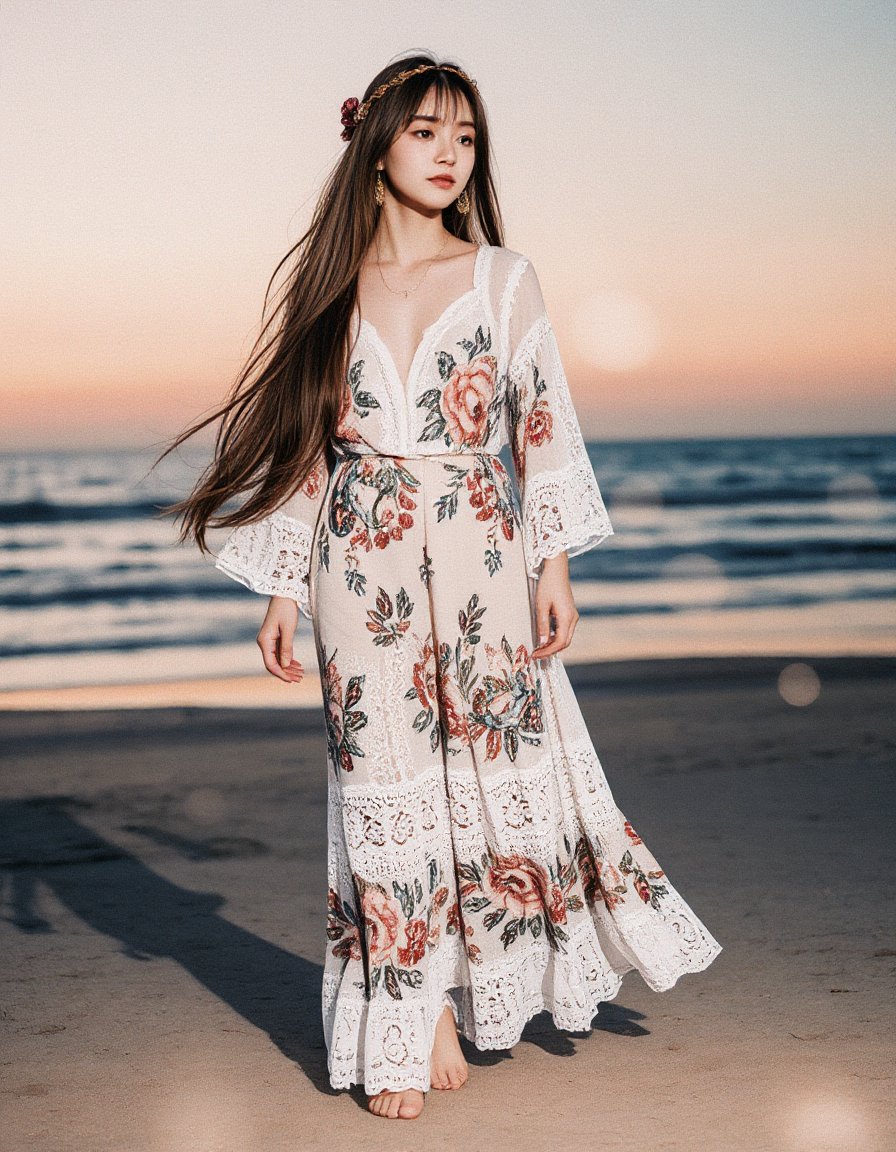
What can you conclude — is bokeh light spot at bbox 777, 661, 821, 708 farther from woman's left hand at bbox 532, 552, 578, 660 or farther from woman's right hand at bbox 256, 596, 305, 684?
woman's right hand at bbox 256, 596, 305, 684

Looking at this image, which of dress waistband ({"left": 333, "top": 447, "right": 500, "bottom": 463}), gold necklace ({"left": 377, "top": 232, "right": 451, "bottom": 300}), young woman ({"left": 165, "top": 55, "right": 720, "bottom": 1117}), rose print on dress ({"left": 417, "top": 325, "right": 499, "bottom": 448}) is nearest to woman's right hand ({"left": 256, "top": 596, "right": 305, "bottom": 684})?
young woman ({"left": 165, "top": 55, "right": 720, "bottom": 1117})

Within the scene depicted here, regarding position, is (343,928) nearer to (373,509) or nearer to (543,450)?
(373,509)

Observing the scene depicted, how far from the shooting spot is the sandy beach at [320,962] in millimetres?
2812

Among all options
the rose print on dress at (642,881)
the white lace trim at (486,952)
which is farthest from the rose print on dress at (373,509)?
the rose print on dress at (642,881)

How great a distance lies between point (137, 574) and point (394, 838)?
14.5 metres

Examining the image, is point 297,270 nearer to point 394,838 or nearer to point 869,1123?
point 394,838

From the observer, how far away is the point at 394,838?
289 cm

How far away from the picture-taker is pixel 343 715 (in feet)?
9.57

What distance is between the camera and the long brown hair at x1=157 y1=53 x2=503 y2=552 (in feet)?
9.73

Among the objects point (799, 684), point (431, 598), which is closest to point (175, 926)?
point (431, 598)

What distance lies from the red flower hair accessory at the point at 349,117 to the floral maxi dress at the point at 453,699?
41cm

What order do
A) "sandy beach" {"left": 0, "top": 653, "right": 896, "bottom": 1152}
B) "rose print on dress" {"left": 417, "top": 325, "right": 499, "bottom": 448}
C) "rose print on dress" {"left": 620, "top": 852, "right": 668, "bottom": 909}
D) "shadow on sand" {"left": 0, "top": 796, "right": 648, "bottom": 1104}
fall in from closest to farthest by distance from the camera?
"sandy beach" {"left": 0, "top": 653, "right": 896, "bottom": 1152}, "rose print on dress" {"left": 417, "top": 325, "right": 499, "bottom": 448}, "rose print on dress" {"left": 620, "top": 852, "right": 668, "bottom": 909}, "shadow on sand" {"left": 0, "top": 796, "right": 648, "bottom": 1104}

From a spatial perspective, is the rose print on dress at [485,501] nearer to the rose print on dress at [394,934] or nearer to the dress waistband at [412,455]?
the dress waistband at [412,455]

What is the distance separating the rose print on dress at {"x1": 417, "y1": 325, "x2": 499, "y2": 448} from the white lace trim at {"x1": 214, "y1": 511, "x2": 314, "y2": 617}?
327 millimetres
